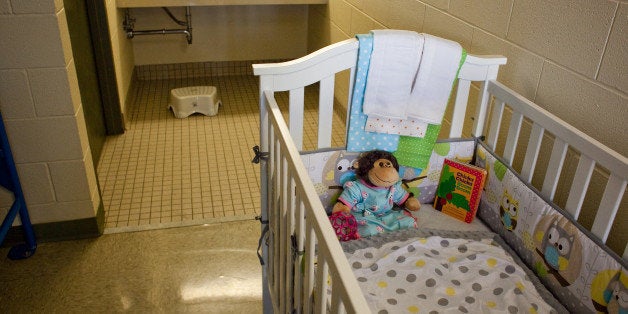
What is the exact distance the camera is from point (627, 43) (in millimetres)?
1187

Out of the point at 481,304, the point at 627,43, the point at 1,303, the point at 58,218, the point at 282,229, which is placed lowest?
the point at 1,303

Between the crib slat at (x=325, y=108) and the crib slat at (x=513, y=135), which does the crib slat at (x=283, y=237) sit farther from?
the crib slat at (x=513, y=135)

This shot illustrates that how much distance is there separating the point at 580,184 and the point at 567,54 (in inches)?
14.6

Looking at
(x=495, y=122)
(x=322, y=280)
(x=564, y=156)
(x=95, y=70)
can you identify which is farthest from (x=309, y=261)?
(x=95, y=70)

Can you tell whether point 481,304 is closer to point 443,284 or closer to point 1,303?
point 443,284

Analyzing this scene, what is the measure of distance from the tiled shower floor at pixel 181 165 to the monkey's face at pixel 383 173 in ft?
3.09

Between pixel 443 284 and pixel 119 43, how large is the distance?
2.73m

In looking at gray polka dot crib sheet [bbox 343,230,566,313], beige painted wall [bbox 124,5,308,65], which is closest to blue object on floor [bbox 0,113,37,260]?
gray polka dot crib sheet [bbox 343,230,566,313]

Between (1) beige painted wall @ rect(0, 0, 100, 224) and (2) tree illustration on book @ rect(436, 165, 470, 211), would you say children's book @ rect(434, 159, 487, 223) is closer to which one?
(2) tree illustration on book @ rect(436, 165, 470, 211)

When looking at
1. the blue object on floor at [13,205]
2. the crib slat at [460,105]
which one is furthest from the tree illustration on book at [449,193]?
the blue object on floor at [13,205]

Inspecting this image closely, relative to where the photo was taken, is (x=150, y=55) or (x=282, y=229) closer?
(x=282, y=229)

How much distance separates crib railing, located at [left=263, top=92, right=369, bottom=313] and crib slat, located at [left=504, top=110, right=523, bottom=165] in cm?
69

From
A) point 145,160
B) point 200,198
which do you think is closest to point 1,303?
point 200,198

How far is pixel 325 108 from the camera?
58.4 inches
